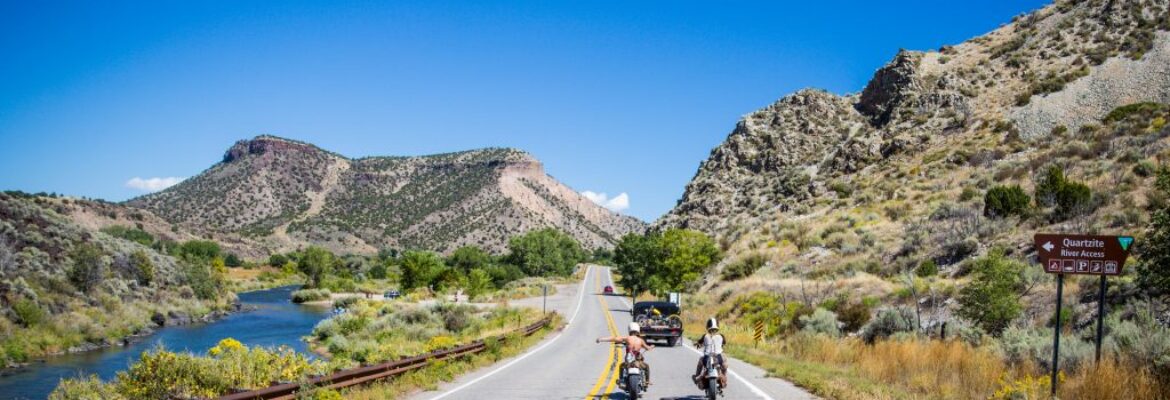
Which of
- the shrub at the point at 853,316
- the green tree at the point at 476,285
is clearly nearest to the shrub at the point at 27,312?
the shrub at the point at 853,316

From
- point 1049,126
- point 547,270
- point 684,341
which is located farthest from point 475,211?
point 684,341

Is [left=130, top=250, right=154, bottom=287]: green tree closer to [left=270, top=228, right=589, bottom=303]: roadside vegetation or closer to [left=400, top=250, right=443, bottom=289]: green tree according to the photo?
[left=270, top=228, right=589, bottom=303]: roadside vegetation

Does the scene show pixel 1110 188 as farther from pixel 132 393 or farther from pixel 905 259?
pixel 132 393

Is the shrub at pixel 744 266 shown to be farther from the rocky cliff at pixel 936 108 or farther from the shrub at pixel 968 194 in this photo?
the shrub at pixel 968 194

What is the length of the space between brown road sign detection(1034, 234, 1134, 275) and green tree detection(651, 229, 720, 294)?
44.9 meters

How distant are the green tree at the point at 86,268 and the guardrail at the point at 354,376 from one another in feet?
113

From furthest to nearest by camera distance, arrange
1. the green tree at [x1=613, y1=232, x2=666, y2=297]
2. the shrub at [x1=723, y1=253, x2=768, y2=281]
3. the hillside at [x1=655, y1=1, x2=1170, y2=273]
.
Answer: the green tree at [x1=613, y1=232, x2=666, y2=297]
the shrub at [x1=723, y1=253, x2=768, y2=281]
the hillside at [x1=655, y1=1, x2=1170, y2=273]

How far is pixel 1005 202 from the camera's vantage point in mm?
34375

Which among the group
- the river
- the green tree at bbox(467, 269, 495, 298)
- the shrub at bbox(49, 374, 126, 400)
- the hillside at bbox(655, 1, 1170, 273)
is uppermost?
the hillside at bbox(655, 1, 1170, 273)

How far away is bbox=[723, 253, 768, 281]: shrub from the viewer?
48.3m

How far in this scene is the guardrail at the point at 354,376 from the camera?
30.5 ft

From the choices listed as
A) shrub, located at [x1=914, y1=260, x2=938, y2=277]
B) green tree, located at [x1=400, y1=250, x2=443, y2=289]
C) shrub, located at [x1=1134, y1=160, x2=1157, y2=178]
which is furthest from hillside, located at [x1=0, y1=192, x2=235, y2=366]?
shrub, located at [x1=1134, y1=160, x2=1157, y2=178]

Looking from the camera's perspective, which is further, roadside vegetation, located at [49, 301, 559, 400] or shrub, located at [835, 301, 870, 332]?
shrub, located at [835, 301, 870, 332]

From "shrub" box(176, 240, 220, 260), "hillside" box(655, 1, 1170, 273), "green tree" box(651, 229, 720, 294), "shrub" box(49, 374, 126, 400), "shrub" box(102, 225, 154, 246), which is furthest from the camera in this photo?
"shrub" box(176, 240, 220, 260)
